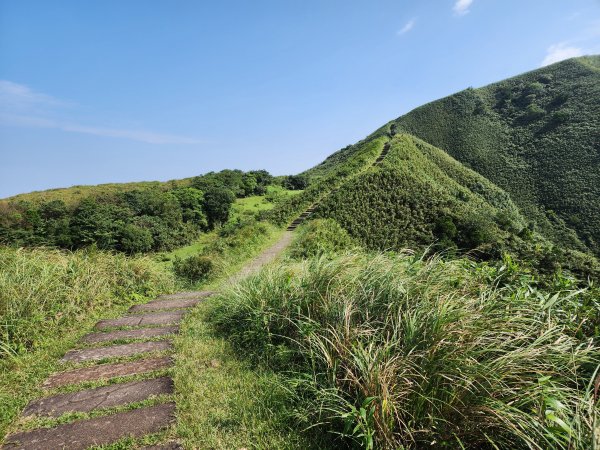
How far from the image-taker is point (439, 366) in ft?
7.72

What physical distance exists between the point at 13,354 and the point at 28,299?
89 cm

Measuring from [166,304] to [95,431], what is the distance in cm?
325

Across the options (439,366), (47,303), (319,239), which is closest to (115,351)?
(47,303)

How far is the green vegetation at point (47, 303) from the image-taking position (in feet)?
10.8

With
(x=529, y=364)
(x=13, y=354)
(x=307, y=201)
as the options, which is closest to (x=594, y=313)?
(x=529, y=364)

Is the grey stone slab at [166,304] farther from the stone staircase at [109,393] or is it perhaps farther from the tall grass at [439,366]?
the tall grass at [439,366]

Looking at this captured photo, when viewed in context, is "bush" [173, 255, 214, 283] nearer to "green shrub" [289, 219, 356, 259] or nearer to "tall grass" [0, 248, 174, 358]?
"tall grass" [0, 248, 174, 358]

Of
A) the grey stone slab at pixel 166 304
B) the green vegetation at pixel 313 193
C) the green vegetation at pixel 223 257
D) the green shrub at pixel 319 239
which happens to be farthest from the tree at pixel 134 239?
the grey stone slab at pixel 166 304

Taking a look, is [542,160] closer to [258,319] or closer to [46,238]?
[258,319]

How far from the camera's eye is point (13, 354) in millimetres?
3621

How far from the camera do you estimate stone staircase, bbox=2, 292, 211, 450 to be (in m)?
2.43

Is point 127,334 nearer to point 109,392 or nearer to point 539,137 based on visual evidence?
point 109,392

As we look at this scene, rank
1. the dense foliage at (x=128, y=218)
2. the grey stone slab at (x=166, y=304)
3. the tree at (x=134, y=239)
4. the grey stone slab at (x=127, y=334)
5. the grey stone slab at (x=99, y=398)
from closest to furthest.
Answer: the grey stone slab at (x=99, y=398)
the grey stone slab at (x=127, y=334)
the grey stone slab at (x=166, y=304)
the dense foliage at (x=128, y=218)
the tree at (x=134, y=239)

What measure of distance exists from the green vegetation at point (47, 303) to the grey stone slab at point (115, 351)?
0.64 ft
